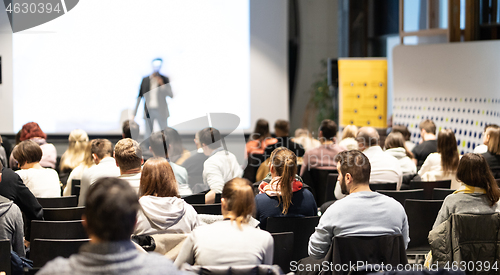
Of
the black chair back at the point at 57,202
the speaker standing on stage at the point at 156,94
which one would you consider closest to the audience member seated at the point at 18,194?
the black chair back at the point at 57,202

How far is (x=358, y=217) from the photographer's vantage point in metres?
2.49

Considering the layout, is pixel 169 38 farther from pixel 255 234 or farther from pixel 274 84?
pixel 255 234

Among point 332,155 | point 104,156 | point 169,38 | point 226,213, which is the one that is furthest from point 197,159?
point 169,38

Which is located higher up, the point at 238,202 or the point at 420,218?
the point at 238,202

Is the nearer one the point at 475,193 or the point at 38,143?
the point at 475,193

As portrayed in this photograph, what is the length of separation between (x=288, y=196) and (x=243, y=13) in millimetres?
7169

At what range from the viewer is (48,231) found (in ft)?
9.62

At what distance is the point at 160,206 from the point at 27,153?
1.80 meters

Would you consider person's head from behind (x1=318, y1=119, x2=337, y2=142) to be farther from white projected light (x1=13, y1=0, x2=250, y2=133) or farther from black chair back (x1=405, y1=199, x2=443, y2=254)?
white projected light (x1=13, y1=0, x2=250, y2=133)

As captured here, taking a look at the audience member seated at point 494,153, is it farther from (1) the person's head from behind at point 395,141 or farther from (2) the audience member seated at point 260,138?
(2) the audience member seated at point 260,138

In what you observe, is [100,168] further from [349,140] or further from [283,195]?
[349,140]

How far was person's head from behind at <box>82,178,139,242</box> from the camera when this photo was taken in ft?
4.85

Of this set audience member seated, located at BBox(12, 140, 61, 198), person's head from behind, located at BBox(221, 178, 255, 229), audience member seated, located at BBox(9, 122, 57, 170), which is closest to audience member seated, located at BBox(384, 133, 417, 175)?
person's head from behind, located at BBox(221, 178, 255, 229)

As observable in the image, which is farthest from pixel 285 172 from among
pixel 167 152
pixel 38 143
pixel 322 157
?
pixel 38 143
